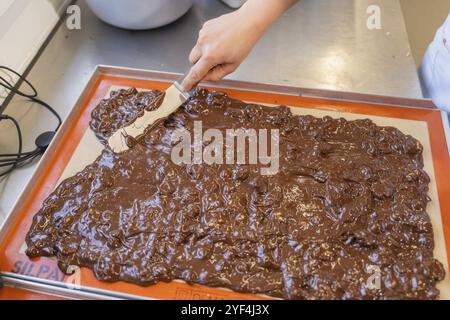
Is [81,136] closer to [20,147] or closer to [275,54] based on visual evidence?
[20,147]

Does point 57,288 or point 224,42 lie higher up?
point 224,42

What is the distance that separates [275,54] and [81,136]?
0.91m

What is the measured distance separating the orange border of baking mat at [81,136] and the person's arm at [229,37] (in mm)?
232

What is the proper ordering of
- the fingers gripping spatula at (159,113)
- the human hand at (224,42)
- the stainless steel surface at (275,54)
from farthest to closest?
the stainless steel surface at (275,54) → the fingers gripping spatula at (159,113) → the human hand at (224,42)

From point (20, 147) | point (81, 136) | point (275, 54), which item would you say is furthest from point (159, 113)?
point (275, 54)

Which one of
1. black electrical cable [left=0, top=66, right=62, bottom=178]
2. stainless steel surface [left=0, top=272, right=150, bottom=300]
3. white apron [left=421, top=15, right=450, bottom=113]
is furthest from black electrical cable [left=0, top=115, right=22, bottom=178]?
white apron [left=421, top=15, right=450, bottom=113]

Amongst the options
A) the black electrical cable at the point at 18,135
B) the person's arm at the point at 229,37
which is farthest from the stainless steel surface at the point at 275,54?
the person's arm at the point at 229,37

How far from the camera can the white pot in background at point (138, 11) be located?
5.39 ft

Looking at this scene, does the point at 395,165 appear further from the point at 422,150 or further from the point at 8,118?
the point at 8,118

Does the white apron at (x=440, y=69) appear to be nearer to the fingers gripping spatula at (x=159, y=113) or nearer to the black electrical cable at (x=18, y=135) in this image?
the fingers gripping spatula at (x=159, y=113)

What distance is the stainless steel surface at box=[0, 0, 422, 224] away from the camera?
1.62 meters

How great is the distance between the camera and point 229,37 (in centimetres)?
129

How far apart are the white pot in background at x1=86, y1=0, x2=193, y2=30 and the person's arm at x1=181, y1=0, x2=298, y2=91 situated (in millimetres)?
465

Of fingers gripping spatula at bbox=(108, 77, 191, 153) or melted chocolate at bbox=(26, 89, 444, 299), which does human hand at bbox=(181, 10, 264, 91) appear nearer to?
fingers gripping spatula at bbox=(108, 77, 191, 153)
